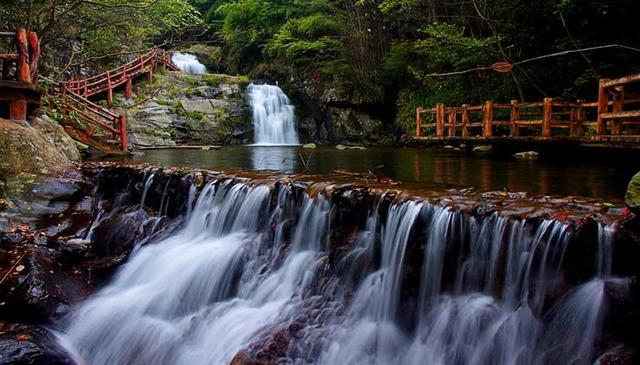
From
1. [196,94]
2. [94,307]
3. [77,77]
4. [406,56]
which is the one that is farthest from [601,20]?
[77,77]

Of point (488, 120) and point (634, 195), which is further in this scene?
point (488, 120)

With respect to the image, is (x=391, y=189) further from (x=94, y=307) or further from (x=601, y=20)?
(x=601, y=20)

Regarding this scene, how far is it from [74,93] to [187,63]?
19.6m

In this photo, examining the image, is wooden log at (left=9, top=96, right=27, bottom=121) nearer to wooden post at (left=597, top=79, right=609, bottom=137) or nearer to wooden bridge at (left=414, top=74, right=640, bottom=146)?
wooden bridge at (left=414, top=74, right=640, bottom=146)

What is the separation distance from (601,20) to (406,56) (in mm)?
8690

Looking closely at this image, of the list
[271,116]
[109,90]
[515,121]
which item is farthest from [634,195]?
[109,90]

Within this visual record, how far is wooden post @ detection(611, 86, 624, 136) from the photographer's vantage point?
9414 mm

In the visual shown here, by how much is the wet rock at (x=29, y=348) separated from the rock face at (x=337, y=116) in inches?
706

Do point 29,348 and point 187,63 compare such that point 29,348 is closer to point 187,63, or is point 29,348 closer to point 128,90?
point 128,90

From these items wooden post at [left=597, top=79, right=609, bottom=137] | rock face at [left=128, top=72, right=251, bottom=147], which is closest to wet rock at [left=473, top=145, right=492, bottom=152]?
wooden post at [left=597, top=79, right=609, bottom=137]

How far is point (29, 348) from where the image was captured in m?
4.30

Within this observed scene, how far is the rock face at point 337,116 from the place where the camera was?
22.1 meters

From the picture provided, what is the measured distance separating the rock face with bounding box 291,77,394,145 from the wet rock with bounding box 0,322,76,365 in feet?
58.9

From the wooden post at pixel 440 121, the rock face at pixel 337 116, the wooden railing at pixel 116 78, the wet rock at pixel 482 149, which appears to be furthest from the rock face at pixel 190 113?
the wet rock at pixel 482 149
